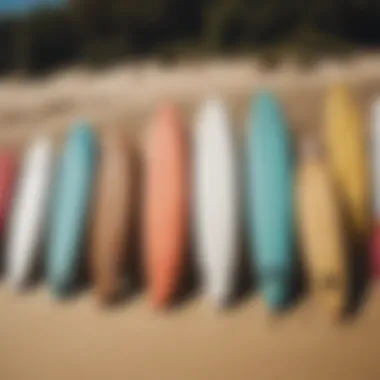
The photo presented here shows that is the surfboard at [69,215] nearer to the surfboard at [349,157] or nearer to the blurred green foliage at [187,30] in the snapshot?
the blurred green foliage at [187,30]

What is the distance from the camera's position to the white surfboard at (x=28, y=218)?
0.71 m

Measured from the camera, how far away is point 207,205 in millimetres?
692

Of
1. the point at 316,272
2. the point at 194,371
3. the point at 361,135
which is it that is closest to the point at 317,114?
the point at 361,135

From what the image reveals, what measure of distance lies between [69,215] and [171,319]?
0.13 metres

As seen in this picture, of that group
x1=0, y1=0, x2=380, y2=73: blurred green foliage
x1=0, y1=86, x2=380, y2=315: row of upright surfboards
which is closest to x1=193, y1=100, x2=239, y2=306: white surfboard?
x1=0, y1=86, x2=380, y2=315: row of upright surfboards

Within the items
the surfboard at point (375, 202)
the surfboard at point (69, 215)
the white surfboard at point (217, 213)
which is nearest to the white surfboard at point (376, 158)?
the surfboard at point (375, 202)

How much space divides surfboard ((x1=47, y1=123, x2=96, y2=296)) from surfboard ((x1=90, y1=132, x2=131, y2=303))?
13 millimetres

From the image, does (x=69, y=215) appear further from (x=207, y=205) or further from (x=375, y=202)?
(x=375, y=202)

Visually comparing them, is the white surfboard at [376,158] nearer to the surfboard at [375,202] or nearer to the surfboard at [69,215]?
the surfboard at [375,202]

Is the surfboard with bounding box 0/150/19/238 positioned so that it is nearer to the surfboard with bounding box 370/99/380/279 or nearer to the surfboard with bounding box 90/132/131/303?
the surfboard with bounding box 90/132/131/303

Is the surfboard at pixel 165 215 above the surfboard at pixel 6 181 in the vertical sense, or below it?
below

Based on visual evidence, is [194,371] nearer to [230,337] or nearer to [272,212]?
[230,337]

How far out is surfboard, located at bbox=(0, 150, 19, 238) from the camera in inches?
28.8

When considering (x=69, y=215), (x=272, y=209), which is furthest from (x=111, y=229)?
(x=272, y=209)
